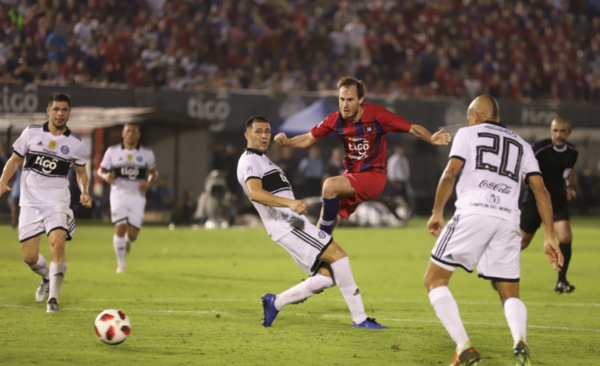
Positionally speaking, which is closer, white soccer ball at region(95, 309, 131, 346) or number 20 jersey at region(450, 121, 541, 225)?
number 20 jersey at region(450, 121, 541, 225)

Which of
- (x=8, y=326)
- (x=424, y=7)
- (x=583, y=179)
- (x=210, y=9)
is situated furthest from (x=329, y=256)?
(x=424, y=7)

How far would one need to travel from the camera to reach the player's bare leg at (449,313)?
507 cm

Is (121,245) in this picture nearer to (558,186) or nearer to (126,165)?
(126,165)

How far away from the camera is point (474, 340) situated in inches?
259

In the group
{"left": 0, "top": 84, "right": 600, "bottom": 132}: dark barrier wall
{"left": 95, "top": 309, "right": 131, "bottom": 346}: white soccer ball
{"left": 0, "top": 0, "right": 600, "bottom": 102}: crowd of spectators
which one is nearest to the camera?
{"left": 95, "top": 309, "right": 131, "bottom": 346}: white soccer ball

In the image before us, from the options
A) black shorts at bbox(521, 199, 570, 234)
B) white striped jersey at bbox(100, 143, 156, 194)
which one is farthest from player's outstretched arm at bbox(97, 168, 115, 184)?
black shorts at bbox(521, 199, 570, 234)

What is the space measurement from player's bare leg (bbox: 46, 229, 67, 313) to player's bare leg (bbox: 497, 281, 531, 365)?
4598mm

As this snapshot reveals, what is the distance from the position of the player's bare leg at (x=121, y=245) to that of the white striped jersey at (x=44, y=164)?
3.58 m

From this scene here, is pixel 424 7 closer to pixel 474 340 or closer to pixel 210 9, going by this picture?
pixel 210 9

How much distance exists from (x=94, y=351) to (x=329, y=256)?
2.23 m

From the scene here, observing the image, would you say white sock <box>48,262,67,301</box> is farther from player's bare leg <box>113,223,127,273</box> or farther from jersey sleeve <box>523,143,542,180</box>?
jersey sleeve <box>523,143,542,180</box>

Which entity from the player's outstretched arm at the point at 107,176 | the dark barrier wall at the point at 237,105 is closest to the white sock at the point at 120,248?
Result: the player's outstretched arm at the point at 107,176

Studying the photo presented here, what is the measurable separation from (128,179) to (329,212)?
536 cm

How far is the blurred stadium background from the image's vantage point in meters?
20.9
